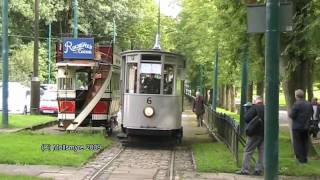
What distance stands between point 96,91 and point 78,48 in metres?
1.77

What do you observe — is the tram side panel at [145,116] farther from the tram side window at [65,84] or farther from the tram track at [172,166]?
the tram side window at [65,84]

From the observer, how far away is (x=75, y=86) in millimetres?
24391

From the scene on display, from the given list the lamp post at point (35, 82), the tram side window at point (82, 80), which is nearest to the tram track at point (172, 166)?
the tram side window at point (82, 80)

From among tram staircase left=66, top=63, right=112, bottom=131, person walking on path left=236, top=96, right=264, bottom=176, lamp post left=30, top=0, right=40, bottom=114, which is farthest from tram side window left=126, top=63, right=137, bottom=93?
lamp post left=30, top=0, right=40, bottom=114

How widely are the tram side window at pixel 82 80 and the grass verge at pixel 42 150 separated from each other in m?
3.29

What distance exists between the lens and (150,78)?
64.7 ft

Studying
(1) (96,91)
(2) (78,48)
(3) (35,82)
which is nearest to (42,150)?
(1) (96,91)

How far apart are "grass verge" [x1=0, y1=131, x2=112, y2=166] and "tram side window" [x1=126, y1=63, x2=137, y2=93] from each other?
1911 millimetres

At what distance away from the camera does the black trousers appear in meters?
16.0

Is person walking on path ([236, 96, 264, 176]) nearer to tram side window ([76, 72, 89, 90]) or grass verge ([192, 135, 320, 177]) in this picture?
grass verge ([192, 135, 320, 177])

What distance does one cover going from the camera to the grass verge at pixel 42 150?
14775mm

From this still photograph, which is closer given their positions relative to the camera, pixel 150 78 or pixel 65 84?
pixel 150 78

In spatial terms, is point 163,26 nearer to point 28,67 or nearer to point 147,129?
point 28,67

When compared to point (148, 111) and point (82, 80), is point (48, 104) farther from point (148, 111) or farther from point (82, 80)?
point (148, 111)
